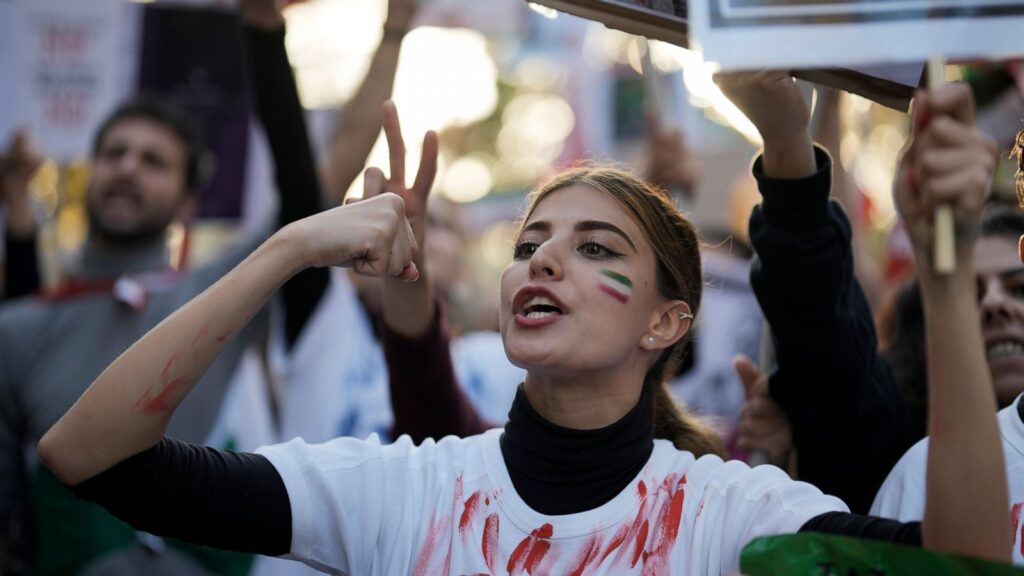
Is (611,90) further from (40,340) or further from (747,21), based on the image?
(747,21)

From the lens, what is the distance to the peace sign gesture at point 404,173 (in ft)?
8.39

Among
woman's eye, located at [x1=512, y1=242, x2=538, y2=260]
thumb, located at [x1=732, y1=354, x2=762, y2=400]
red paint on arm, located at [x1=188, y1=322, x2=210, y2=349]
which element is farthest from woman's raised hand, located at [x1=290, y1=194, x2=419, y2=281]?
thumb, located at [x1=732, y1=354, x2=762, y2=400]

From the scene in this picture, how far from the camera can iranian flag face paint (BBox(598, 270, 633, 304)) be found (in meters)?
2.25

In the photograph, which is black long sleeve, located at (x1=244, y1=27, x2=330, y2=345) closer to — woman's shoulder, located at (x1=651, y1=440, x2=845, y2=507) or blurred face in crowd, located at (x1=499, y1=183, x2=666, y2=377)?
blurred face in crowd, located at (x1=499, y1=183, x2=666, y2=377)

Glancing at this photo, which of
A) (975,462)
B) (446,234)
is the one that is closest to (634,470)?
(975,462)

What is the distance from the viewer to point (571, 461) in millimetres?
2131

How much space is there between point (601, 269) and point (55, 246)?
472cm

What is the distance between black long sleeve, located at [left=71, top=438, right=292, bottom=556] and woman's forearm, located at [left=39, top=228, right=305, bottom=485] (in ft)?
0.14

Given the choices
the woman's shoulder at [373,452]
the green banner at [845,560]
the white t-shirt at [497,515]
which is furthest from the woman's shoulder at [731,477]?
the woman's shoulder at [373,452]

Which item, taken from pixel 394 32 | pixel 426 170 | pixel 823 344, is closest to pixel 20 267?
pixel 394 32

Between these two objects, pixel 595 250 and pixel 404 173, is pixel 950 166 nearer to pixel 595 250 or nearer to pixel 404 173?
pixel 595 250

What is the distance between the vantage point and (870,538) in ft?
5.92

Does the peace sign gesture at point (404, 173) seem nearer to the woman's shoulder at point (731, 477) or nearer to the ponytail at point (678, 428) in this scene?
the ponytail at point (678, 428)

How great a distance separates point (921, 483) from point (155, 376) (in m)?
1.32
